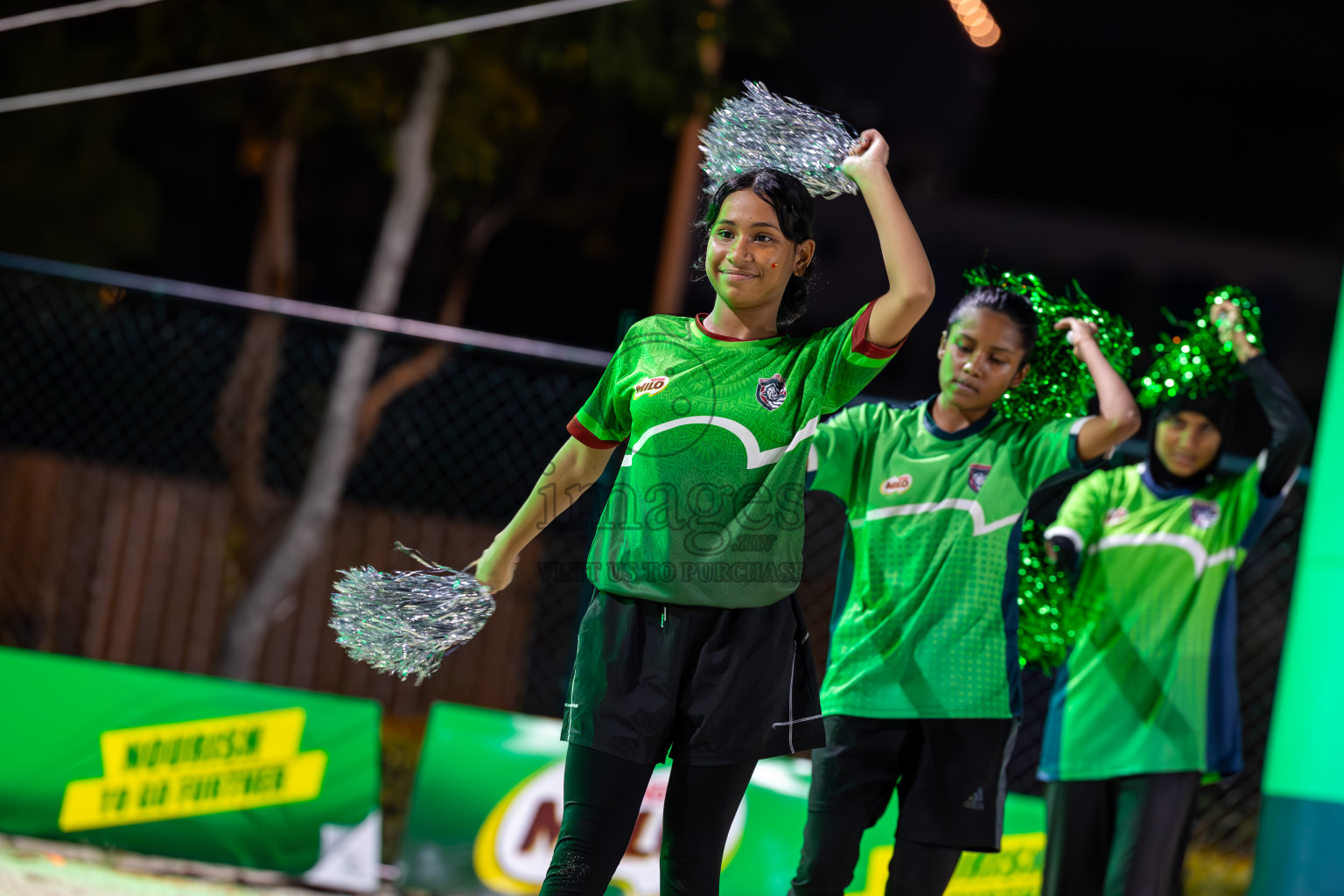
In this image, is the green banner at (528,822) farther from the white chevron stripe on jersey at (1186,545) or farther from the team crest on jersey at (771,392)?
the team crest on jersey at (771,392)

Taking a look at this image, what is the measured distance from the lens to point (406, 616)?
8.70 feet

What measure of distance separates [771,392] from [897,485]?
0.73 meters

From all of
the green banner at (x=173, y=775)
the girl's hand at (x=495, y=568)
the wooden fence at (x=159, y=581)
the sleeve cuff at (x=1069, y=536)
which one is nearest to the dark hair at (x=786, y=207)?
the girl's hand at (x=495, y=568)

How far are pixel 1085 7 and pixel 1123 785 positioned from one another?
355 inches

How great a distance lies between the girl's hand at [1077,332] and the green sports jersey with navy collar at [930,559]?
0.61 feet

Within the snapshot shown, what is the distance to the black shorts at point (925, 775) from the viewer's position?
2900mm

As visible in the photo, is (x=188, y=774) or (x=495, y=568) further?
(x=188, y=774)

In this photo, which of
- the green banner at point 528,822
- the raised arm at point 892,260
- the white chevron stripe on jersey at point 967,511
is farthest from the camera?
the green banner at point 528,822

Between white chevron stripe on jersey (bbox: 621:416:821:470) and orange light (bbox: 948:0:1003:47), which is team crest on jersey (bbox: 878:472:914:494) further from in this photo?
orange light (bbox: 948:0:1003:47)

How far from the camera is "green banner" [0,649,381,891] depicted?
4.36 m

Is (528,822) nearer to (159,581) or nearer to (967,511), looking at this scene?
(967,511)

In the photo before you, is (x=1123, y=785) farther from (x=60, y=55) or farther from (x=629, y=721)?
(x=60, y=55)

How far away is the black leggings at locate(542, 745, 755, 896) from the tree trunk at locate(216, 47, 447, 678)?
4500 mm

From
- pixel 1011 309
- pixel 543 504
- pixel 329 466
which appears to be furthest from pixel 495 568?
pixel 329 466
